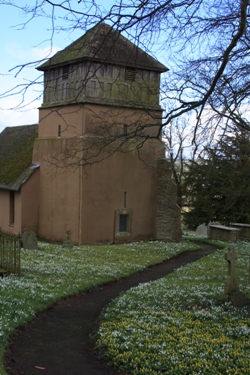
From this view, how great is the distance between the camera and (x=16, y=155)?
109 ft

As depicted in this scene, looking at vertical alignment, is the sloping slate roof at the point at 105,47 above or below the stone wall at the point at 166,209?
above

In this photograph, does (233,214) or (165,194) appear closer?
(165,194)

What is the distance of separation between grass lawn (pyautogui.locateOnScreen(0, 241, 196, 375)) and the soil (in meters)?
0.25

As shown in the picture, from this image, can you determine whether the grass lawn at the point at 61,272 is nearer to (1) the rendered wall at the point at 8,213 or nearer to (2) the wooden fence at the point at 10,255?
(2) the wooden fence at the point at 10,255

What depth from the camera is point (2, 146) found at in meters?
36.7

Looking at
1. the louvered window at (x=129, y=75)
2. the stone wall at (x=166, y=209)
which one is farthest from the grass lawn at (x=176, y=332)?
the louvered window at (x=129, y=75)

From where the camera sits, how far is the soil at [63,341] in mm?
8727

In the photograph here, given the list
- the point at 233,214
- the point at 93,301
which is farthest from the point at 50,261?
the point at 233,214

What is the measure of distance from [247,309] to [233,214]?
2654 centimetres

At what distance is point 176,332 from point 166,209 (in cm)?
1976

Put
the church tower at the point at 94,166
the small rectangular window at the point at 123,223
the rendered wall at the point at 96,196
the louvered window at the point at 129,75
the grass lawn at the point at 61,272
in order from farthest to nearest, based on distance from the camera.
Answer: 1. the small rectangular window at the point at 123,223
2. the louvered window at the point at 129,75
3. the rendered wall at the point at 96,196
4. the church tower at the point at 94,166
5. the grass lawn at the point at 61,272

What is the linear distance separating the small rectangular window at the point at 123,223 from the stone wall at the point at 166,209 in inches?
88.5

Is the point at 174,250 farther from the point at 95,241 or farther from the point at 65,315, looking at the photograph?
the point at 65,315

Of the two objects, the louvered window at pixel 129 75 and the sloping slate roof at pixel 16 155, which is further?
the sloping slate roof at pixel 16 155
